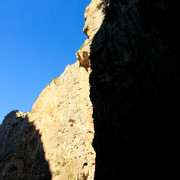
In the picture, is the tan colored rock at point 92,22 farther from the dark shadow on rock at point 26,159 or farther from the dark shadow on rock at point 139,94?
the dark shadow on rock at point 26,159

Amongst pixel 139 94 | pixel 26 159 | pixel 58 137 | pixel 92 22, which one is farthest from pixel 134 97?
pixel 26 159

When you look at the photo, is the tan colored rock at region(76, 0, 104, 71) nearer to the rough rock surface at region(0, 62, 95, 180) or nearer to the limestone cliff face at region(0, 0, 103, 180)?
the limestone cliff face at region(0, 0, 103, 180)

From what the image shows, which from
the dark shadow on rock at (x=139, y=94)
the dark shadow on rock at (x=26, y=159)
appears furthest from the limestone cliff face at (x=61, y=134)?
the dark shadow on rock at (x=139, y=94)

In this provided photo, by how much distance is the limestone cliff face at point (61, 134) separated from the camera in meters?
17.8

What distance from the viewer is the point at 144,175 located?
22.4 ft

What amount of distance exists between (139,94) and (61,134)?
1562 centimetres

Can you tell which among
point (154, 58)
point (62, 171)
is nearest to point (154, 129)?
point (154, 58)

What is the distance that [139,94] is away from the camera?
28.1 feet

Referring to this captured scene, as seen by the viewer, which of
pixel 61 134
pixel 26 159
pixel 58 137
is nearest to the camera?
pixel 61 134

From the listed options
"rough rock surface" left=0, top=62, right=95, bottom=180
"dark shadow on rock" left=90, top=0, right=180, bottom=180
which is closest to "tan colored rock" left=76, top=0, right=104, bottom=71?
"dark shadow on rock" left=90, top=0, right=180, bottom=180

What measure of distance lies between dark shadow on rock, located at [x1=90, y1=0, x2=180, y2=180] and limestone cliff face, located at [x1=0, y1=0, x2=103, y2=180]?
5837 mm

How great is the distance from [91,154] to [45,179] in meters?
6.76

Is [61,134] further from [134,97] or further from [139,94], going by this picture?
[139,94]

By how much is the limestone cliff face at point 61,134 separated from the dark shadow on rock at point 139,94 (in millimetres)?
5837
